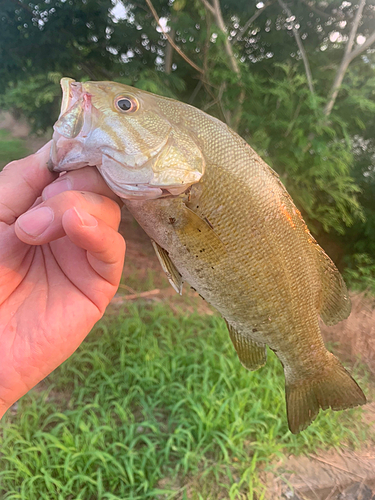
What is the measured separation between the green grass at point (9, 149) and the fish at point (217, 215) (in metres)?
3.67

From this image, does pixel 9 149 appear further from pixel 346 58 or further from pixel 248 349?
pixel 346 58

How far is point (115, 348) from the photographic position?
10.5 ft

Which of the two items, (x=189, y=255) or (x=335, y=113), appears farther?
(x=335, y=113)

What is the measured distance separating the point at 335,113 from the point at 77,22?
323 centimetres

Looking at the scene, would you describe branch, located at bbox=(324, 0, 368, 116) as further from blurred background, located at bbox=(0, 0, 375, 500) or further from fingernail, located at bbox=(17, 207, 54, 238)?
fingernail, located at bbox=(17, 207, 54, 238)

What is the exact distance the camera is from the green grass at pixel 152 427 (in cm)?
214

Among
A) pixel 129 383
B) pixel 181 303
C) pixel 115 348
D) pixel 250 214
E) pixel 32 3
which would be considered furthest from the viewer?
pixel 181 303

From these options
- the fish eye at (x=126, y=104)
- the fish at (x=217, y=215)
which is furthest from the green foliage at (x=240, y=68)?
the fish eye at (x=126, y=104)

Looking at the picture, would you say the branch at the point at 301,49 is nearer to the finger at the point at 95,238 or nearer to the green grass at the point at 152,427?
the green grass at the point at 152,427

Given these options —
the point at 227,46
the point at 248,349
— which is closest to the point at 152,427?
the point at 248,349

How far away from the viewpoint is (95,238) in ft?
3.51

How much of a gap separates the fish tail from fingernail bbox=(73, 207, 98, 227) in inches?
50.2

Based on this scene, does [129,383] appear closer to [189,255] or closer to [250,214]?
[189,255]

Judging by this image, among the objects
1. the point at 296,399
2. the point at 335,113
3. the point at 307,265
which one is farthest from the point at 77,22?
the point at 296,399
